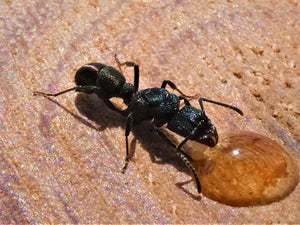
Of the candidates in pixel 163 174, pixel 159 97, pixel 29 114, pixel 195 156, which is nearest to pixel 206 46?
pixel 159 97

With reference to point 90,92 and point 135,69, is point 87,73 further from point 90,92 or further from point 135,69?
point 135,69

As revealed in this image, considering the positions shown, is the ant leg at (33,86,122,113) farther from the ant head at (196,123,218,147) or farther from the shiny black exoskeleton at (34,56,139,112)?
the ant head at (196,123,218,147)

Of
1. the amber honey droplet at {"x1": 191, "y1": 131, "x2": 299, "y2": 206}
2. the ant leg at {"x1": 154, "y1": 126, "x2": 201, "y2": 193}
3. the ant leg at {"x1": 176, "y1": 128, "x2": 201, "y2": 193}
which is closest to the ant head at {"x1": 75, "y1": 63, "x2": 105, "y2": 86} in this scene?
the ant leg at {"x1": 154, "y1": 126, "x2": 201, "y2": 193}

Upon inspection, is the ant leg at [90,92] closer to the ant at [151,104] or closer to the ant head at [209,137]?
the ant at [151,104]

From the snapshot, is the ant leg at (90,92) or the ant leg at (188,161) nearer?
the ant leg at (188,161)

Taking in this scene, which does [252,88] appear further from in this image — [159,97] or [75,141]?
[75,141]

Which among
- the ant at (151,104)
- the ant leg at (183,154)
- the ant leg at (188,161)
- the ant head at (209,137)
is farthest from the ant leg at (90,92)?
the ant head at (209,137)
